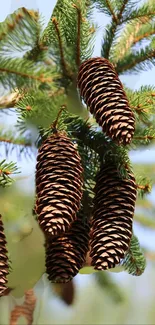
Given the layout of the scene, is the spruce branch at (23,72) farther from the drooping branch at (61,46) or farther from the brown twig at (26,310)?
the brown twig at (26,310)

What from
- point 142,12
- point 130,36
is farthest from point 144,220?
point 142,12

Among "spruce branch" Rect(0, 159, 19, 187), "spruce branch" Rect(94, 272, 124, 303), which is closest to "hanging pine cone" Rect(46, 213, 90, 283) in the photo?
"spruce branch" Rect(0, 159, 19, 187)

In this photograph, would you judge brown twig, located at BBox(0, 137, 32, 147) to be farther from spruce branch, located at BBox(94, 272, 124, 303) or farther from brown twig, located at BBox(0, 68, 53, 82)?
spruce branch, located at BBox(94, 272, 124, 303)

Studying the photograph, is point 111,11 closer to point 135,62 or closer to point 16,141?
point 135,62

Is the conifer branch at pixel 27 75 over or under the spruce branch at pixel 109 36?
under

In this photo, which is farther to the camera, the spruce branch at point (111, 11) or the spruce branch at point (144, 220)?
the spruce branch at point (144, 220)

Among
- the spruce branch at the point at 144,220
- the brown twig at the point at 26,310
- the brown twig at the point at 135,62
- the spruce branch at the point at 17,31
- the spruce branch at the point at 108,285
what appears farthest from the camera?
the spruce branch at the point at 144,220

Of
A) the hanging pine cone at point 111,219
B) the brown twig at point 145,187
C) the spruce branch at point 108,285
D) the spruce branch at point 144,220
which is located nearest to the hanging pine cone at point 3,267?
the hanging pine cone at point 111,219

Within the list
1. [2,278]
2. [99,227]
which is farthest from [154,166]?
[2,278]
